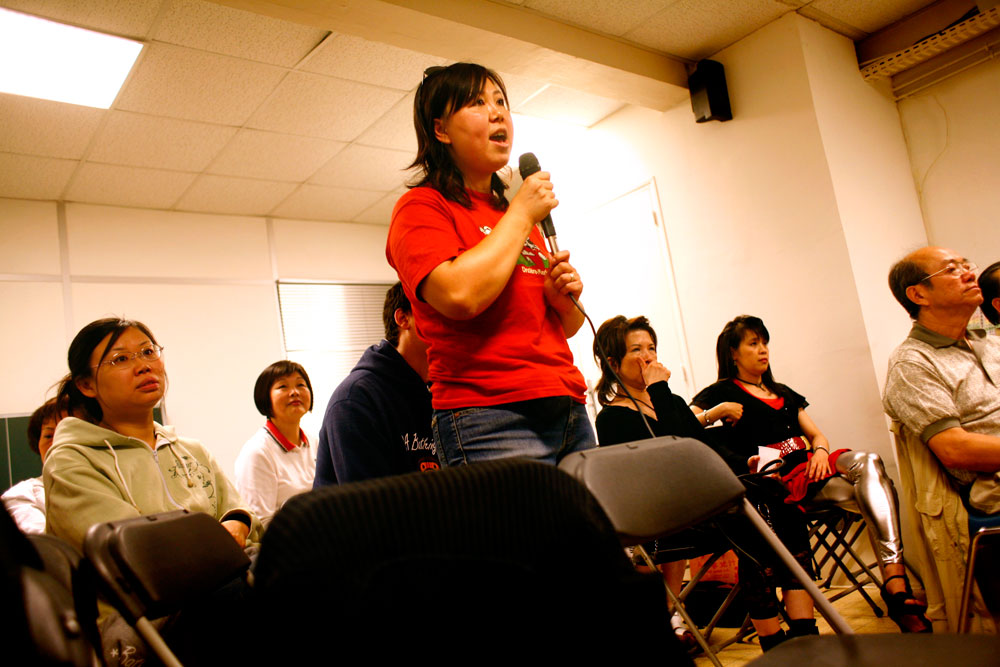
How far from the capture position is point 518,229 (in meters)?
1.12

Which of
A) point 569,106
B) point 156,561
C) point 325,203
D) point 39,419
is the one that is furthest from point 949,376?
point 325,203

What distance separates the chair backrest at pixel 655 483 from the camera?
3.34 feet

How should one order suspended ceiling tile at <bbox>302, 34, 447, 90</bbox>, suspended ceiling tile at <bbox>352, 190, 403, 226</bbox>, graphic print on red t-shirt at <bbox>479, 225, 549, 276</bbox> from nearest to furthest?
graphic print on red t-shirt at <bbox>479, 225, 549, 276</bbox>
suspended ceiling tile at <bbox>302, 34, 447, 90</bbox>
suspended ceiling tile at <bbox>352, 190, 403, 226</bbox>

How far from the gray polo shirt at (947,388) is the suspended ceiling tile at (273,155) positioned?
3.30 metres

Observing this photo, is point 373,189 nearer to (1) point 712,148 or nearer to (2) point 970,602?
(1) point 712,148

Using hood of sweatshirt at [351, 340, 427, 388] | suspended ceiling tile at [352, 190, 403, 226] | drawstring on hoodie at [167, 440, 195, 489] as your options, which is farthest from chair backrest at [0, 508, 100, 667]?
suspended ceiling tile at [352, 190, 403, 226]

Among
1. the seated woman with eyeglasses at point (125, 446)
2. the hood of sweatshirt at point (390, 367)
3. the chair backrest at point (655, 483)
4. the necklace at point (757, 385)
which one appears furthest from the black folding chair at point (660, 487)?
the necklace at point (757, 385)

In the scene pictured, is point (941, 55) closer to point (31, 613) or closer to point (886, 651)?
point (886, 651)

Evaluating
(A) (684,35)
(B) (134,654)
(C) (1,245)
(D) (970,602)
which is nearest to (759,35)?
(A) (684,35)

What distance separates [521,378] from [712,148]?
320 cm

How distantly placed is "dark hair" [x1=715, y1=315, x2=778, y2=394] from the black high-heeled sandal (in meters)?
1.00

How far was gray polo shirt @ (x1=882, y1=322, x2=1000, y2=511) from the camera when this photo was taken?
209cm

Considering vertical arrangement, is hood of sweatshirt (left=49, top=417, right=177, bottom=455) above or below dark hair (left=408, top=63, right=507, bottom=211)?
below

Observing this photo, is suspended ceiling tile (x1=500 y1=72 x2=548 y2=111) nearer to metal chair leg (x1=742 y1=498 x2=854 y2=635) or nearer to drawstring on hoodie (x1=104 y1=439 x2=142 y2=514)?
drawstring on hoodie (x1=104 y1=439 x2=142 y2=514)
